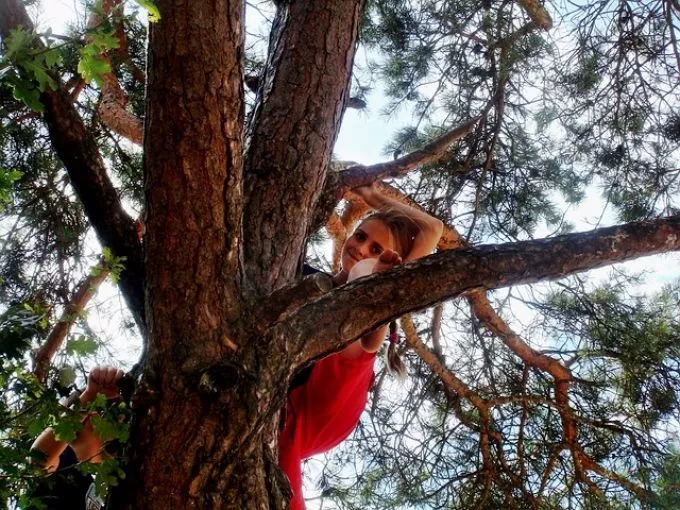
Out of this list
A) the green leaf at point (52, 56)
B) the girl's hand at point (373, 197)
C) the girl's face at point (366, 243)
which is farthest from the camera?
the girl's hand at point (373, 197)

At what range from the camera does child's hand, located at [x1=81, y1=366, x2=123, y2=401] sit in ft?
4.32

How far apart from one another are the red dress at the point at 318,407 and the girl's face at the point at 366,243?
363 millimetres

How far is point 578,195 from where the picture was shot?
334 centimetres

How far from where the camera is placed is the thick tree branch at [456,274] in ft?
3.89

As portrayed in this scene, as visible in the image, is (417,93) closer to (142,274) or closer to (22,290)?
(22,290)

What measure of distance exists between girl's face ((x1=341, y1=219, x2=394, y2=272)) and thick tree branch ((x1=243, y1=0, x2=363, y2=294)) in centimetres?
24

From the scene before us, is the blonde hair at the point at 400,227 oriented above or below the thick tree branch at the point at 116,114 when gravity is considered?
below

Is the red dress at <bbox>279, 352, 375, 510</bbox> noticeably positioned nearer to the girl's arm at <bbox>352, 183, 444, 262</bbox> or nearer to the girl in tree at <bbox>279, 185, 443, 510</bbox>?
the girl in tree at <bbox>279, 185, 443, 510</bbox>

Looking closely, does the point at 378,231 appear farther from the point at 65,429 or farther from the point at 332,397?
the point at 65,429

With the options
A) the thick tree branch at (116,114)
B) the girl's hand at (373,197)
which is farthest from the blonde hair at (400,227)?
the thick tree branch at (116,114)

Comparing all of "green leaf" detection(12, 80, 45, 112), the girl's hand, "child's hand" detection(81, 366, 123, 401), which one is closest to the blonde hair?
the girl's hand

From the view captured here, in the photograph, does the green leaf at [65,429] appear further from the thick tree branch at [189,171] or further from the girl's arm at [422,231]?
the girl's arm at [422,231]

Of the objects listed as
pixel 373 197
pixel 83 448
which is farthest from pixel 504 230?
pixel 83 448

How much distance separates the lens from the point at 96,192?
1.30 meters
